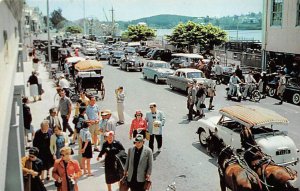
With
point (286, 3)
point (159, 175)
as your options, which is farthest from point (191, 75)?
point (159, 175)

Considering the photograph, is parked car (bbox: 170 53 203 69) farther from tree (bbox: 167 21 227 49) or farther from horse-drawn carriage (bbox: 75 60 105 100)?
horse-drawn carriage (bbox: 75 60 105 100)

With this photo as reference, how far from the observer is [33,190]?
8.27 metres

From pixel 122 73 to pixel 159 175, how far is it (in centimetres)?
2505

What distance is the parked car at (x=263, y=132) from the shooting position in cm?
1099

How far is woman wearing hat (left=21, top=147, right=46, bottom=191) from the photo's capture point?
8.14 metres

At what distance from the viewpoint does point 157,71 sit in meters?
29.5

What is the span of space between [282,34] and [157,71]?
365 inches

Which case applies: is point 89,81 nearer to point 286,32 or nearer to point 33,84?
point 33,84

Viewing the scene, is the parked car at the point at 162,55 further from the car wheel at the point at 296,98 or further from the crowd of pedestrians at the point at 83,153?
the crowd of pedestrians at the point at 83,153

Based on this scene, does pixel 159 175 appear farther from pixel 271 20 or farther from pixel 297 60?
pixel 271 20

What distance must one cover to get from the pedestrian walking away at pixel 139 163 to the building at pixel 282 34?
22714 millimetres

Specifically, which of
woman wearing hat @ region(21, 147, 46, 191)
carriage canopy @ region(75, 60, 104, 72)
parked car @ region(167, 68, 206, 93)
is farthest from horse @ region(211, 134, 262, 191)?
parked car @ region(167, 68, 206, 93)

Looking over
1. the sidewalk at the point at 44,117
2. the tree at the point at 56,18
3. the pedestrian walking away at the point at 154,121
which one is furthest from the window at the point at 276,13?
the tree at the point at 56,18

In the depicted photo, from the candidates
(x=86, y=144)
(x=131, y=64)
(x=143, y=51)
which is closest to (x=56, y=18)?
(x=143, y=51)
